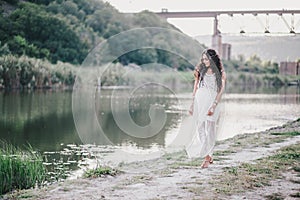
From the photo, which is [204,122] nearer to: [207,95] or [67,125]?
[207,95]

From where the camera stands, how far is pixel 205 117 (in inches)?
265

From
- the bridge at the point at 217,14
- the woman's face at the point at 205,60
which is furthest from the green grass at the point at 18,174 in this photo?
the bridge at the point at 217,14

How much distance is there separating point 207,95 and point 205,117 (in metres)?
0.26

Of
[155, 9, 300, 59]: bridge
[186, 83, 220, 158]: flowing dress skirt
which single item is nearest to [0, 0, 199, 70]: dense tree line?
[155, 9, 300, 59]: bridge

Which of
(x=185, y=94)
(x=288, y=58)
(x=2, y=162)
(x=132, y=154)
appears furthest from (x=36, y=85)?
(x=288, y=58)

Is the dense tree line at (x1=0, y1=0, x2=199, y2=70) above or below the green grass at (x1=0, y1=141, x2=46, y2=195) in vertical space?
above

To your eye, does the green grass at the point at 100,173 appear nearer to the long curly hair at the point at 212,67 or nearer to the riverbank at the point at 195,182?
the riverbank at the point at 195,182

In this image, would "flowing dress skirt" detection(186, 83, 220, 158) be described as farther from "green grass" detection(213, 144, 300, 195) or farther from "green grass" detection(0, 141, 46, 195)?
"green grass" detection(0, 141, 46, 195)

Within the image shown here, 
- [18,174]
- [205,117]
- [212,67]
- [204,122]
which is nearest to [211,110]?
[205,117]

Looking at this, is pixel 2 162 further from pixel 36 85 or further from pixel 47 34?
pixel 47 34

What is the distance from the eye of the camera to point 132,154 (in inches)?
427

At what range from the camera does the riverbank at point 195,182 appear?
17.7ft

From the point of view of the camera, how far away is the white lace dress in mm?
6648

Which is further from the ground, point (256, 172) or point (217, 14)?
point (217, 14)
